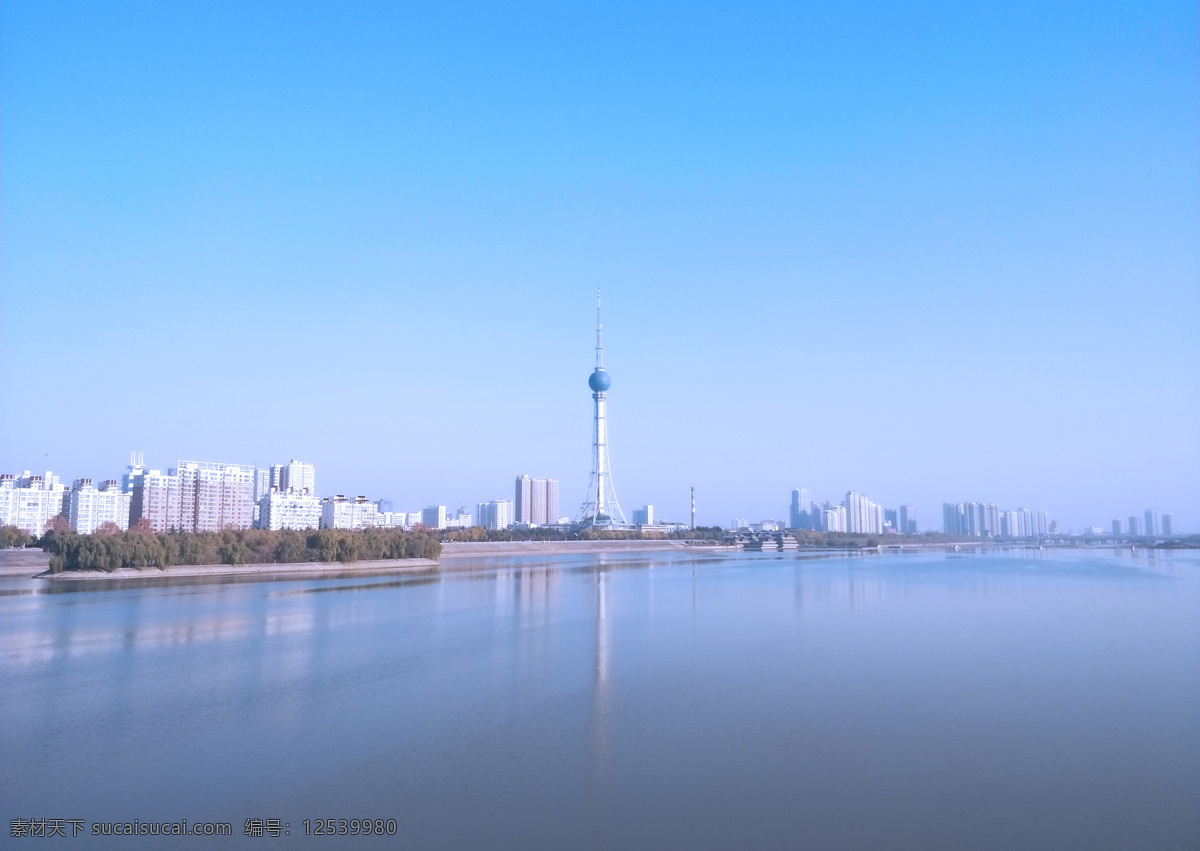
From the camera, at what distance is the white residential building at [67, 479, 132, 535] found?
2873cm

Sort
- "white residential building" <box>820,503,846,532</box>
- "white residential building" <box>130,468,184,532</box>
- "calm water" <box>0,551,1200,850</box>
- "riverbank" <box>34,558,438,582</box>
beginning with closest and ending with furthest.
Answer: "calm water" <box>0,551,1200,850</box> → "riverbank" <box>34,558,438,582</box> → "white residential building" <box>130,468,184,532</box> → "white residential building" <box>820,503,846,532</box>

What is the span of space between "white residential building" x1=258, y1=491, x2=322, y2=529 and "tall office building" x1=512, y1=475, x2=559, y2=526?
77.2 feet

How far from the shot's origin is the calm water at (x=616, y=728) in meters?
3.41

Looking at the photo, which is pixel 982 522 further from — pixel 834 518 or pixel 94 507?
pixel 94 507

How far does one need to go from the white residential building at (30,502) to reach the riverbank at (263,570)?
506 inches

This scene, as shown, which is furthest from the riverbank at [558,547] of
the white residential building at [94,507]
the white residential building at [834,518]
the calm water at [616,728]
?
the white residential building at [834,518]

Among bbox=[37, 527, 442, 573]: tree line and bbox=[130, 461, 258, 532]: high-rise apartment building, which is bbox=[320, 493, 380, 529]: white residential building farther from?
bbox=[37, 527, 442, 573]: tree line

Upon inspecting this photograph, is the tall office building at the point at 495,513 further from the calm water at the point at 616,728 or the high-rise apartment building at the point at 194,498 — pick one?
the calm water at the point at 616,728

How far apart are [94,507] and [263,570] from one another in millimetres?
15172

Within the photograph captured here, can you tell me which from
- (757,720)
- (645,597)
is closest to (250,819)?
(757,720)

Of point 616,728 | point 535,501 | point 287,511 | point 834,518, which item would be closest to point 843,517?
point 834,518

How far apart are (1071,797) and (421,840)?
8.89 ft

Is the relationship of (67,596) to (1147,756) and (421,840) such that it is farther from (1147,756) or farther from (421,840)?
(1147,756)

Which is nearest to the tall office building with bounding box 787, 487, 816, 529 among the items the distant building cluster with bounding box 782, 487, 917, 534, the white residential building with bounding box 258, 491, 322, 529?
the distant building cluster with bounding box 782, 487, 917, 534
